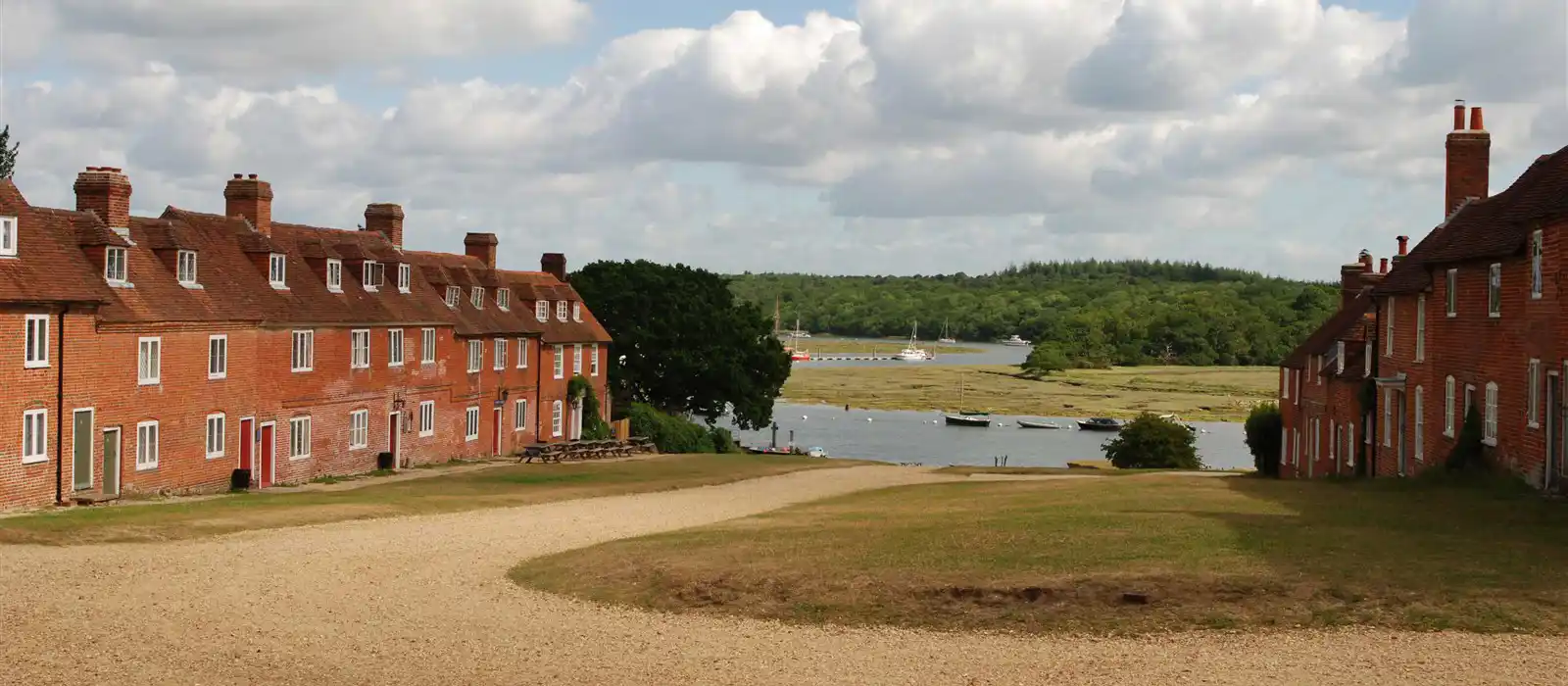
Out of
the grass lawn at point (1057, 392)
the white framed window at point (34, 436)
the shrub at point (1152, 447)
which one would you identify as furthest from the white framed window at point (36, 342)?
the grass lawn at point (1057, 392)

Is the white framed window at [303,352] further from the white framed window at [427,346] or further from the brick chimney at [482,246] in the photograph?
the brick chimney at [482,246]

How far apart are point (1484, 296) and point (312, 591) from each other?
27604mm

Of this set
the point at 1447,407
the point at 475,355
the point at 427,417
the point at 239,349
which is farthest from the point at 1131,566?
the point at 475,355

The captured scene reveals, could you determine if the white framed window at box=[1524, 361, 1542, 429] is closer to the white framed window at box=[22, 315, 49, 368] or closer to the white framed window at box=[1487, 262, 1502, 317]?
the white framed window at box=[1487, 262, 1502, 317]

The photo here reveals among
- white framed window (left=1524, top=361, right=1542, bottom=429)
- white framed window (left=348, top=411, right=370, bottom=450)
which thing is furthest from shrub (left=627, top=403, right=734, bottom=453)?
white framed window (left=1524, top=361, right=1542, bottom=429)

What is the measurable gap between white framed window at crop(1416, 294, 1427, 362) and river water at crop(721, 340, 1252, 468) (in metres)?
48.9

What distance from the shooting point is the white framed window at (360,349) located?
52.3m

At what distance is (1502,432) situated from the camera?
34062mm

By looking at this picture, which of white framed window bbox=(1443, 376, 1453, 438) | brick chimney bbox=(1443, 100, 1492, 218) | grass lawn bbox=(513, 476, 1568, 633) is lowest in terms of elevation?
grass lawn bbox=(513, 476, 1568, 633)

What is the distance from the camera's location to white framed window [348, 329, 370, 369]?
52281mm

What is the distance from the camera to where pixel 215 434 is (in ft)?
145

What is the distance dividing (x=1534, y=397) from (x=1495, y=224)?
19.6ft

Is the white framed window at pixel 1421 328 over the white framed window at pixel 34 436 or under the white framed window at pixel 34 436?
over

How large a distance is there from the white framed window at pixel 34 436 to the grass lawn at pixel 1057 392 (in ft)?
350
